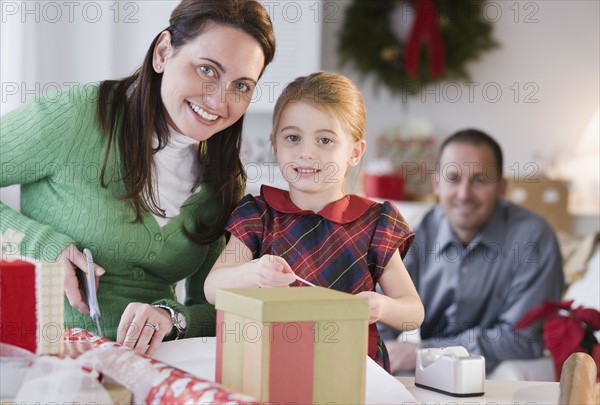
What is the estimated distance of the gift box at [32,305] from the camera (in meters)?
0.90

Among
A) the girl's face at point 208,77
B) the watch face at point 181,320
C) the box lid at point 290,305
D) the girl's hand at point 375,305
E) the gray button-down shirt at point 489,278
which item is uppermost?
the girl's face at point 208,77

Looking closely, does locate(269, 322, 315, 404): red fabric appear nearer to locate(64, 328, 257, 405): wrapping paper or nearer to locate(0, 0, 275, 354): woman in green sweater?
locate(64, 328, 257, 405): wrapping paper

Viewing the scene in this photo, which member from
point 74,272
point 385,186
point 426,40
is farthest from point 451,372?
point 426,40

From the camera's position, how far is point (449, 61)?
14.8ft

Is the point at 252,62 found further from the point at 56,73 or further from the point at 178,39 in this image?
the point at 56,73

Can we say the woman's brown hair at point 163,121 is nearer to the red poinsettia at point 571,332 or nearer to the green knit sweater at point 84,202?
the green knit sweater at point 84,202

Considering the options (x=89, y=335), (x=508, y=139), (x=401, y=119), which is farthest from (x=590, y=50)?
(x=89, y=335)

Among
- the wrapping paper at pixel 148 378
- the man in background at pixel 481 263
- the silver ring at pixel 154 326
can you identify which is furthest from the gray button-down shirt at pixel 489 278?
the wrapping paper at pixel 148 378

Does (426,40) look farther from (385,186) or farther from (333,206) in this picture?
(333,206)

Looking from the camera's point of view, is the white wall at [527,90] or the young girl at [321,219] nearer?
the young girl at [321,219]

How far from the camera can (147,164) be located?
4.76 feet

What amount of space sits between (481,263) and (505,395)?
5.14ft

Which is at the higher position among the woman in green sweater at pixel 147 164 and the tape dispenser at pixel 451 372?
the woman in green sweater at pixel 147 164

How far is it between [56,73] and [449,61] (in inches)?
115
